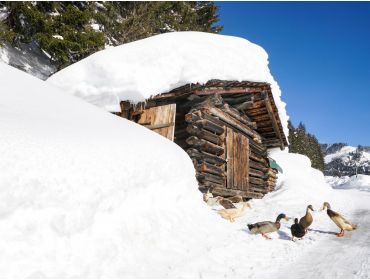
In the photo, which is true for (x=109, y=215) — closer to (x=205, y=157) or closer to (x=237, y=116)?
(x=205, y=157)

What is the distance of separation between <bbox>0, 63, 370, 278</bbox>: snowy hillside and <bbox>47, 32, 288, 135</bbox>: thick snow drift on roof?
138 inches

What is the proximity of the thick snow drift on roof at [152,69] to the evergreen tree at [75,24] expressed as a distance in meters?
5.17

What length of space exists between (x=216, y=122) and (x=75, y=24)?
33.7ft

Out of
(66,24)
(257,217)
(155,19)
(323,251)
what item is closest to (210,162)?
(257,217)

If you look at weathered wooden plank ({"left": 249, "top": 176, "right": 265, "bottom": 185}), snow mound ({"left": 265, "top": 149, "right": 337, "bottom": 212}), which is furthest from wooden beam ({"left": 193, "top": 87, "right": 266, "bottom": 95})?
snow mound ({"left": 265, "top": 149, "right": 337, "bottom": 212})

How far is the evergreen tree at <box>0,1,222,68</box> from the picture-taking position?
1450 cm

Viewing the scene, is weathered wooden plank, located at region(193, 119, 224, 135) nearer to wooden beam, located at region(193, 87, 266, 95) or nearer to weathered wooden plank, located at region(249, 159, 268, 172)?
wooden beam, located at region(193, 87, 266, 95)

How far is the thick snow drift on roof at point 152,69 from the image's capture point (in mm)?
9109

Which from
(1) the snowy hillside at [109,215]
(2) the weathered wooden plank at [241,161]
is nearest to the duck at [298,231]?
(1) the snowy hillside at [109,215]

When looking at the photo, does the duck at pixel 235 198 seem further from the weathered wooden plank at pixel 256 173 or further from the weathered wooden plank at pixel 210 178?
the weathered wooden plank at pixel 256 173

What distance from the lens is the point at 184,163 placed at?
18.7ft

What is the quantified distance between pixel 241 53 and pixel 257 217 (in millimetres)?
6129

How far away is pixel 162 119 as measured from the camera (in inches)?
369

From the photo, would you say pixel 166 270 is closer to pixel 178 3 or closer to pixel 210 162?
pixel 210 162
